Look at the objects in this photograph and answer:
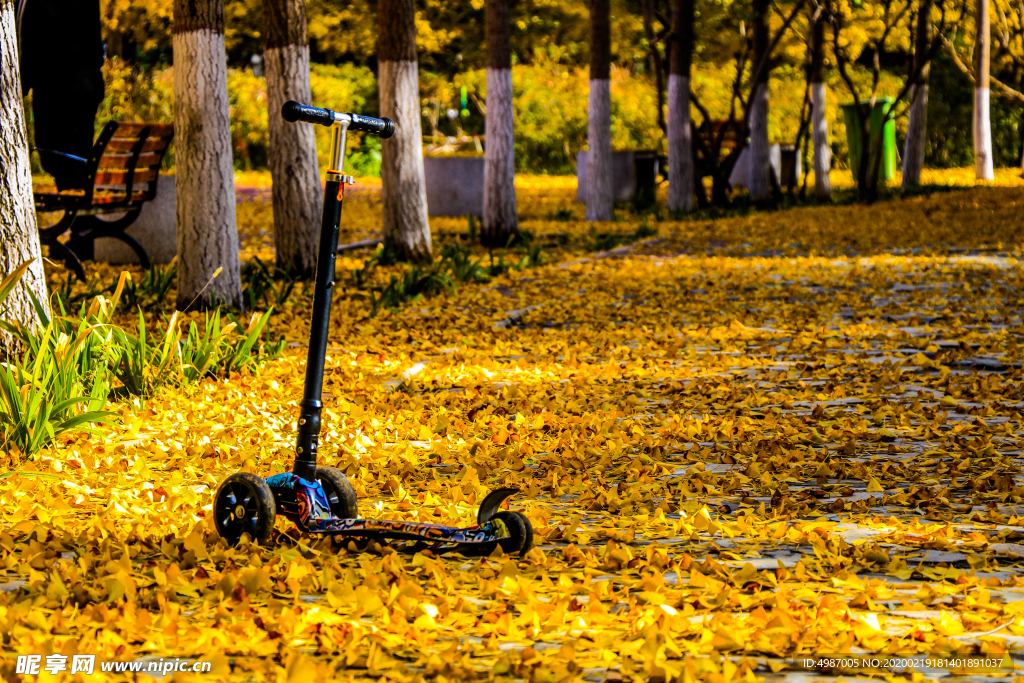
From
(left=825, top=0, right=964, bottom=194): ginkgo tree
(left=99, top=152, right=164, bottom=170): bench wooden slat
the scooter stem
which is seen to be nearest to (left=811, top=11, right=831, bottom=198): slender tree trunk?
(left=825, top=0, right=964, bottom=194): ginkgo tree

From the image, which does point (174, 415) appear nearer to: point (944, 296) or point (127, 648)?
point (127, 648)

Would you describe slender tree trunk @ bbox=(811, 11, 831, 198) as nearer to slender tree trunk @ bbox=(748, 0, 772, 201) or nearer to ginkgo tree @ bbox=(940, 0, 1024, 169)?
slender tree trunk @ bbox=(748, 0, 772, 201)

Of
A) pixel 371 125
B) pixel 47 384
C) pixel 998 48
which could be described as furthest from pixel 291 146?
pixel 998 48

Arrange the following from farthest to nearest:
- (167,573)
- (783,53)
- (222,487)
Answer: (783,53)
(222,487)
(167,573)

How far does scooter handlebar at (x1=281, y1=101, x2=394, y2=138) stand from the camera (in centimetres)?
323

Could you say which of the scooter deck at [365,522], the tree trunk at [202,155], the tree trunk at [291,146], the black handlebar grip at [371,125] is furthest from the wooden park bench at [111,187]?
the scooter deck at [365,522]

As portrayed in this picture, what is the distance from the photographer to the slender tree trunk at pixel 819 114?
20.7 metres

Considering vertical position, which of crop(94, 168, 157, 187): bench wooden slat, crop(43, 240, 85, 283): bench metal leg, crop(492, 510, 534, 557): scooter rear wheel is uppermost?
crop(94, 168, 157, 187): bench wooden slat

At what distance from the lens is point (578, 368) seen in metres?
6.54

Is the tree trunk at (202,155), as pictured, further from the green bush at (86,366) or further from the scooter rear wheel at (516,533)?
the scooter rear wheel at (516,533)

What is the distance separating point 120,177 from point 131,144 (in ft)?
1.00

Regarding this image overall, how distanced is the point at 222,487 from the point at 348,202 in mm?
16771

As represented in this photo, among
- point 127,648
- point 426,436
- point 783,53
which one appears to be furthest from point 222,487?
point 783,53

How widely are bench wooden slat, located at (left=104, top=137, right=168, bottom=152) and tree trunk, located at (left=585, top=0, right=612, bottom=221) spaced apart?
6.60 meters
